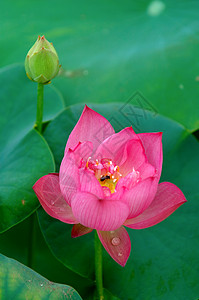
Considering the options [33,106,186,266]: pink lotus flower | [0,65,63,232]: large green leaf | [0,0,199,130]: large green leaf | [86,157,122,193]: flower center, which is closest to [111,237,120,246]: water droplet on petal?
[33,106,186,266]: pink lotus flower

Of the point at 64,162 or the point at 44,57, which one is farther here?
the point at 44,57

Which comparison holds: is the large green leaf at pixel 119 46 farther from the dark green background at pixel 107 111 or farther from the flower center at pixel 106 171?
the flower center at pixel 106 171

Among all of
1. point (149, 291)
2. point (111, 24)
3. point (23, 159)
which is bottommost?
point (149, 291)

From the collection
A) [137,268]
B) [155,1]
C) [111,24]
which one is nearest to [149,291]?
[137,268]

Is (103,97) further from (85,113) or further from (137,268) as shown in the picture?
(137,268)

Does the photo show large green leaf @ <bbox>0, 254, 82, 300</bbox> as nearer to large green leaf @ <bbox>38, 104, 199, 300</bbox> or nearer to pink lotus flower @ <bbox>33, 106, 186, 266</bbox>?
pink lotus flower @ <bbox>33, 106, 186, 266</bbox>

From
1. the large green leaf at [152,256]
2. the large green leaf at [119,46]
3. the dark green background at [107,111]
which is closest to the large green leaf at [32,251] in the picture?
the dark green background at [107,111]

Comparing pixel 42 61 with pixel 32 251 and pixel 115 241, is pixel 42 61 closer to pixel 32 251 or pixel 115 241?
pixel 115 241

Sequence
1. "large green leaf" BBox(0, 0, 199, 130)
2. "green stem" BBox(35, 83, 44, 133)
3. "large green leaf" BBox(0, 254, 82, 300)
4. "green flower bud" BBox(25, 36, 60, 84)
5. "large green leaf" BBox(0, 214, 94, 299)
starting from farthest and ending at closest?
"large green leaf" BBox(0, 0, 199, 130)
"large green leaf" BBox(0, 214, 94, 299)
"green stem" BBox(35, 83, 44, 133)
"green flower bud" BBox(25, 36, 60, 84)
"large green leaf" BBox(0, 254, 82, 300)

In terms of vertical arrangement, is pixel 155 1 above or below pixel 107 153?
above
